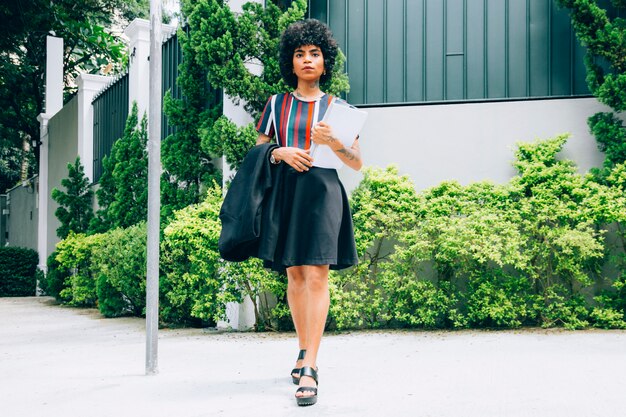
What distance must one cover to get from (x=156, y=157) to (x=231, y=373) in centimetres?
139

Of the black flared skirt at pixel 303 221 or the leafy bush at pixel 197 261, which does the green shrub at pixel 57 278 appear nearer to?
the leafy bush at pixel 197 261

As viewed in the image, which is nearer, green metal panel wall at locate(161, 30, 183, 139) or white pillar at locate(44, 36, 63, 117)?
green metal panel wall at locate(161, 30, 183, 139)

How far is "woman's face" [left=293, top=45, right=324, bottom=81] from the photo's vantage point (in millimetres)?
4145

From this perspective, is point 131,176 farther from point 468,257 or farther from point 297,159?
point 297,159

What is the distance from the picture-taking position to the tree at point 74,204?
42.3ft

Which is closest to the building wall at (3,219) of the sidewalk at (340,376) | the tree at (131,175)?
the tree at (131,175)

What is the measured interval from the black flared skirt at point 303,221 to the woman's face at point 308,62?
21.1 inches

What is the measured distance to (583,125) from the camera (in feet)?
22.2

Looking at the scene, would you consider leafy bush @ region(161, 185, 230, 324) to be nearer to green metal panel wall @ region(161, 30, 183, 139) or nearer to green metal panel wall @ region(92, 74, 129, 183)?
green metal panel wall @ region(161, 30, 183, 139)

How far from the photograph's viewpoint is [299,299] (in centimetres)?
412

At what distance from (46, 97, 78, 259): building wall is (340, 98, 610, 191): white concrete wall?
8.71m

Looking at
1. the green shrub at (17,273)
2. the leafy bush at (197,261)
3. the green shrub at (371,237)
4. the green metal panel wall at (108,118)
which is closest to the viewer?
the green shrub at (371,237)

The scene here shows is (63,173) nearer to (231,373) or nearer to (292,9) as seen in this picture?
(292,9)

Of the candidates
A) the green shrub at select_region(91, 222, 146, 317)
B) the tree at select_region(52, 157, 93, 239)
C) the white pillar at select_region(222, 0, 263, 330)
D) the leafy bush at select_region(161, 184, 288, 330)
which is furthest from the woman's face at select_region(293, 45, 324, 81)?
the tree at select_region(52, 157, 93, 239)
